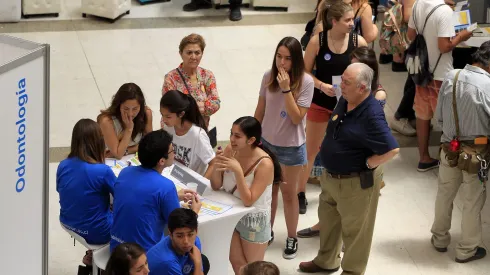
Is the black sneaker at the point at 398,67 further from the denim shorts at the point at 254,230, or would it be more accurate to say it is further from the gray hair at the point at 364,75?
the denim shorts at the point at 254,230

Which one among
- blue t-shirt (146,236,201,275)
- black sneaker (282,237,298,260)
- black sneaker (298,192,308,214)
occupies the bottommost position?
black sneaker (282,237,298,260)

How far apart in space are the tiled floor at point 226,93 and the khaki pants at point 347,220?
1.33 feet

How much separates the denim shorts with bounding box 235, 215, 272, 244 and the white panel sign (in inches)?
82.8

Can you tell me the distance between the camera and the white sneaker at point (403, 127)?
877 cm

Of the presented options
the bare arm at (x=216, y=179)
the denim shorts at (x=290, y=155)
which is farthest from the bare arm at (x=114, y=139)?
the denim shorts at (x=290, y=155)

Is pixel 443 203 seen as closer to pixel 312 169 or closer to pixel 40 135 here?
pixel 312 169

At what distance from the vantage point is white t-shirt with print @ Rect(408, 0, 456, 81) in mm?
7586

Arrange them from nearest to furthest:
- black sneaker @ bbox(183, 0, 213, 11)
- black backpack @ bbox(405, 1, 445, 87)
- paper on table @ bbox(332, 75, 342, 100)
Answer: paper on table @ bbox(332, 75, 342, 100)
black backpack @ bbox(405, 1, 445, 87)
black sneaker @ bbox(183, 0, 213, 11)

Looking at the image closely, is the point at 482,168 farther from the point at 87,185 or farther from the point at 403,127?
the point at 87,185

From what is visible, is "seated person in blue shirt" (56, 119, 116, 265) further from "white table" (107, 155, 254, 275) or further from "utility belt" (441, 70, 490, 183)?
"utility belt" (441, 70, 490, 183)

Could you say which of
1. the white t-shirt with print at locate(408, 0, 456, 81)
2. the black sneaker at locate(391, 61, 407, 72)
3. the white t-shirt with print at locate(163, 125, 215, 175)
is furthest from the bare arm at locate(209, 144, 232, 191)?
the black sneaker at locate(391, 61, 407, 72)

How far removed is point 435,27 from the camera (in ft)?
25.2

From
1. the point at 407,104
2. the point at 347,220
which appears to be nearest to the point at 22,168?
the point at 347,220

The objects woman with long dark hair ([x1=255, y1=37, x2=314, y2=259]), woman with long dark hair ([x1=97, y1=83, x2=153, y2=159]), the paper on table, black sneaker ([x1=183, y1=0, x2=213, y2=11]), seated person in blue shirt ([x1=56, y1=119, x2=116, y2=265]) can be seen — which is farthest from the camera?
black sneaker ([x1=183, y1=0, x2=213, y2=11])
